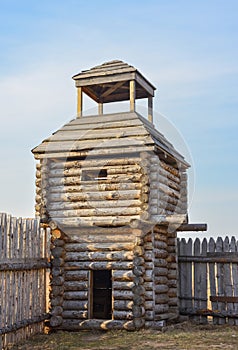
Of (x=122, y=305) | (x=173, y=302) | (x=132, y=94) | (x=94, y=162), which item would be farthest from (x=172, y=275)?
(x=132, y=94)

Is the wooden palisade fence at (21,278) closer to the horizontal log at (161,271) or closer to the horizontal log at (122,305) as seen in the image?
the horizontal log at (122,305)

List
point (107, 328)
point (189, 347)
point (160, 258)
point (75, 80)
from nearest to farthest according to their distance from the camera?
1. point (189, 347)
2. point (107, 328)
3. point (160, 258)
4. point (75, 80)

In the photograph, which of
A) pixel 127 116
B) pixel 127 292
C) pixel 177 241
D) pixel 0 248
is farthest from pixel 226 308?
pixel 0 248

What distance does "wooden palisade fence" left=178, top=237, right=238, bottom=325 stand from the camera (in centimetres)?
1650

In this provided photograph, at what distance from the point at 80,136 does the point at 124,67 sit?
8.72ft

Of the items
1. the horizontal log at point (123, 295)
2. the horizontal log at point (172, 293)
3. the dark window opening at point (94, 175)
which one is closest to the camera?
the horizontal log at point (123, 295)

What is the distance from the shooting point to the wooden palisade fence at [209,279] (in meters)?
16.5

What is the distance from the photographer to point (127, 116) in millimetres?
16406

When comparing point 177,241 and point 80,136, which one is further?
point 177,241

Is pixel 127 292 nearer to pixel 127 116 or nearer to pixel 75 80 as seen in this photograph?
pixel 127 116

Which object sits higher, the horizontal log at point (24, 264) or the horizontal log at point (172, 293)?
the horizontal log at point (24, 264)

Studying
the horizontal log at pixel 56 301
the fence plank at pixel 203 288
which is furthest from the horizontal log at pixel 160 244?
the horizontal log at pixel 56 301

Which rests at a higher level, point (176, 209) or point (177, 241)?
point (176, 209)

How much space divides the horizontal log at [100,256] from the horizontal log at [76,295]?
3.14 feet
